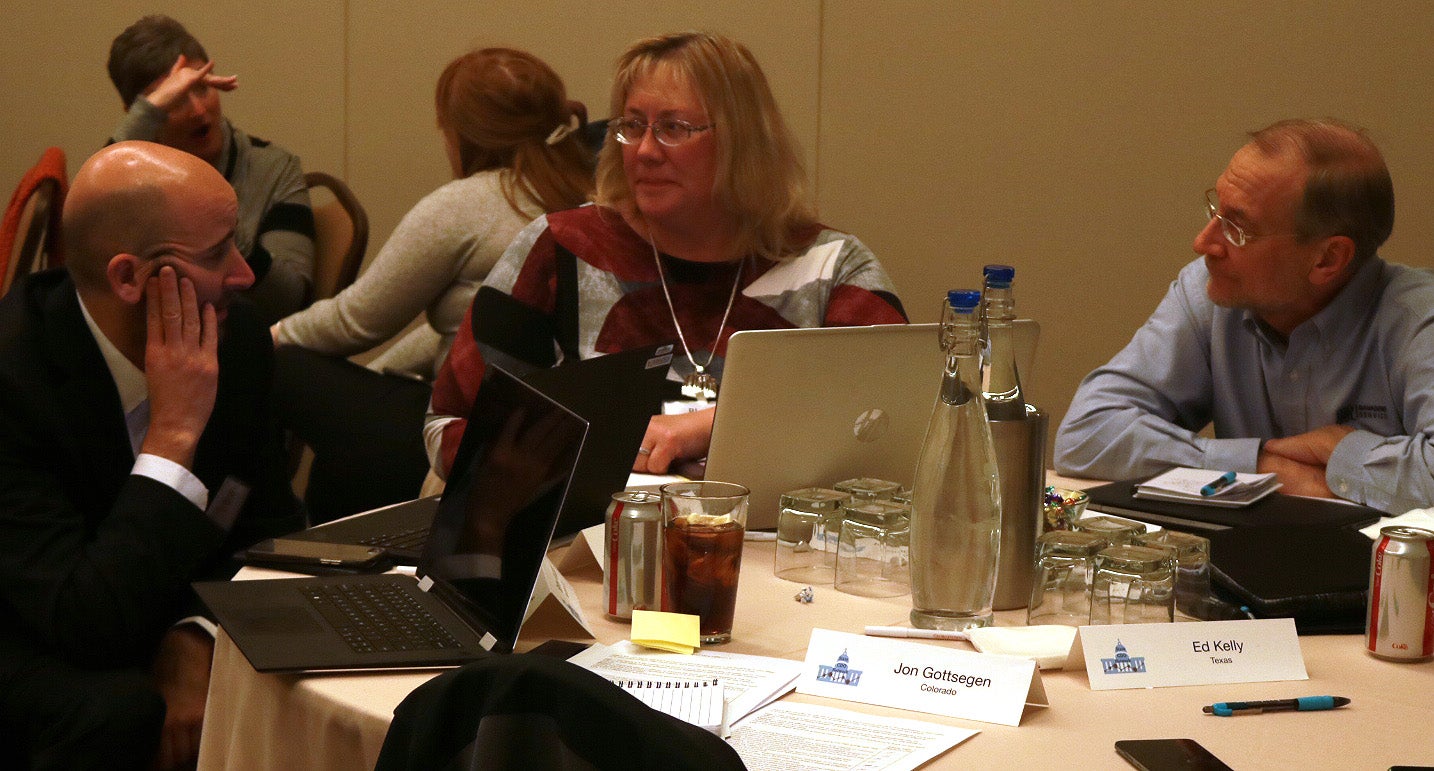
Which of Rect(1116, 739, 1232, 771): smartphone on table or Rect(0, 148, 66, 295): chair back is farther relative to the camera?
Rect(0, 148, 66, 295): chair back

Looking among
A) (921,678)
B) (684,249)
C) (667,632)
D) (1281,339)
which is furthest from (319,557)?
(1281,339)

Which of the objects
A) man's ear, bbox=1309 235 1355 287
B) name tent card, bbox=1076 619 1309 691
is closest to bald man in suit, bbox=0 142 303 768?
name tent card, bbox=1076 619 1309 691

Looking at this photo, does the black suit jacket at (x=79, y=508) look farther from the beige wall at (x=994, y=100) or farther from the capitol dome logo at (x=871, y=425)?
the beige wall at (x=994, y=100)

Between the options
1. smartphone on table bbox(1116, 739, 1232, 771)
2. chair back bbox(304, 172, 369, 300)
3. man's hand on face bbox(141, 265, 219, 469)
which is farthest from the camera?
chair back bbox(304, 172, 369, 300)

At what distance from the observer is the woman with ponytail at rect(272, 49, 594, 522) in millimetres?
3213

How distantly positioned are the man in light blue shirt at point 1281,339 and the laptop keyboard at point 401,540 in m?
1.13

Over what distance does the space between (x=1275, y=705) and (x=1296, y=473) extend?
1.13 metres

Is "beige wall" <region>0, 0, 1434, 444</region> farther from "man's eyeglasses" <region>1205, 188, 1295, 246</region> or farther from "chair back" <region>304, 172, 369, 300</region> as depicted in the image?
"man's eyeglasses" <region>1205, 188, 1295, 246</region>

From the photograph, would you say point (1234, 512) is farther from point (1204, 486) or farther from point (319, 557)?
point (319, 557)

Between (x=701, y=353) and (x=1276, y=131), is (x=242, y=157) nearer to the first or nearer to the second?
(x=701, y=353)

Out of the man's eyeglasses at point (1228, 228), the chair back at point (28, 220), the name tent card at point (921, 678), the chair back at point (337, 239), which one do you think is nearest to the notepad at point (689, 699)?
the name tent card at point (921, 678)

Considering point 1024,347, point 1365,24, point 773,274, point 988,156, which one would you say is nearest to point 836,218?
point 988,156

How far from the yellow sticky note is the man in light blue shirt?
1.17 m

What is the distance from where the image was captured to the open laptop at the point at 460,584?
3.92 ft
